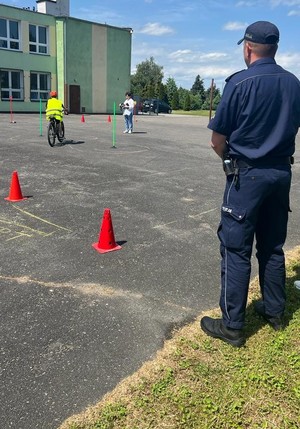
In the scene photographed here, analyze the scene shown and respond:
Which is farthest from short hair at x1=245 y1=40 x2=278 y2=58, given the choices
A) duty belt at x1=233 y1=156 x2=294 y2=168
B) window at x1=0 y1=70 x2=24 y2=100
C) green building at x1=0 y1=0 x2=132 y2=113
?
window at x1=0 y1=70 x2=24 y2=100

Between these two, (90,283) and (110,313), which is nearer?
(110,313)

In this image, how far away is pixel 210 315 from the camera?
11.7 ft

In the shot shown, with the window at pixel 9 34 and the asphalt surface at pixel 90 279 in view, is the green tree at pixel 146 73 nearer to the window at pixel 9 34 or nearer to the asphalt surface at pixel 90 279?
the window at pixel 9 34

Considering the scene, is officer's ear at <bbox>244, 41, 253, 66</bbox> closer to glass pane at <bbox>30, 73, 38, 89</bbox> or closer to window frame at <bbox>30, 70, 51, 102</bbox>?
window frame at <bbox>30, 70, 51, 102</bbox>

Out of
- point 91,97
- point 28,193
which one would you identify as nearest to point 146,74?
point 91,97

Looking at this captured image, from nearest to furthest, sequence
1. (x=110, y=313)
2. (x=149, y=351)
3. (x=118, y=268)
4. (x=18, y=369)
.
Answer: (x=18, y=369) → (x=149, y=351) → (x=110, y=313) → (x=118, y=268)

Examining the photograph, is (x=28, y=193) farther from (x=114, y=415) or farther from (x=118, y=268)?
(x=114, y=415)

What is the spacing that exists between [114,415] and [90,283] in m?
1.80

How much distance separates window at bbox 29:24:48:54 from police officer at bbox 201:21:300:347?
34.5 m

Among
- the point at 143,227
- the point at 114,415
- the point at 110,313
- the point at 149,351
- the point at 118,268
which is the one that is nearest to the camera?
the point at 114,415

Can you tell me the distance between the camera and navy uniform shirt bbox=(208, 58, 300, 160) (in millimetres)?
2816

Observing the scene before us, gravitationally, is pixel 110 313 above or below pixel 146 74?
below

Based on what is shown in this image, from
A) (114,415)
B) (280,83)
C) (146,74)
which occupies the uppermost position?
(146,74)

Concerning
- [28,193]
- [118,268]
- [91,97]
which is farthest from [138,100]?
[118,268]
